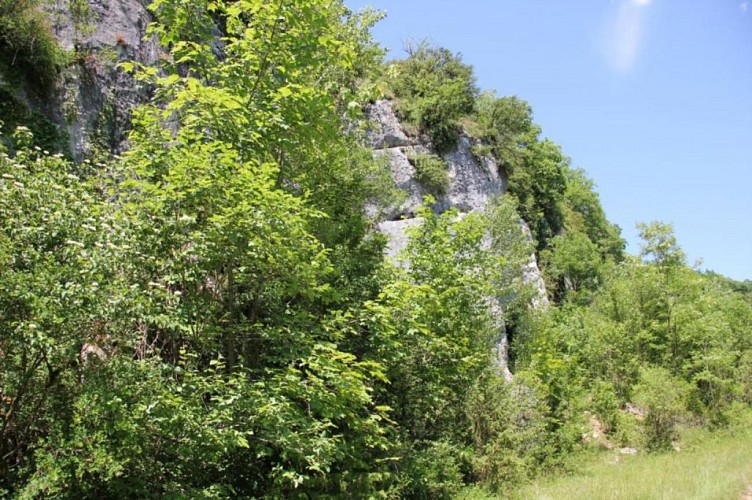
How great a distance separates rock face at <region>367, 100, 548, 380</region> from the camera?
2555 cm

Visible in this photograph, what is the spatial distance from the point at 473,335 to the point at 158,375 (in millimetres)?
8210

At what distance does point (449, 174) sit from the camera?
29.1 m

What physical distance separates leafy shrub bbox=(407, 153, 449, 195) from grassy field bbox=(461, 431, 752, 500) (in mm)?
15187

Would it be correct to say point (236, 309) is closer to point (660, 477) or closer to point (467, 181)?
point (660, 477)

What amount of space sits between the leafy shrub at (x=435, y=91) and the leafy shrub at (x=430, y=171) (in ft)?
8.28

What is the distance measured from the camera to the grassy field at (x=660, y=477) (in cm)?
1055

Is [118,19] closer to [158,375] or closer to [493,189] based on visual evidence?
[158,375]

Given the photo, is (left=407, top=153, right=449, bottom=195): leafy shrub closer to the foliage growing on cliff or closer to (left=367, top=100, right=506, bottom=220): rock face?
(left=367, top=100, right=506, bottom=220): rock face

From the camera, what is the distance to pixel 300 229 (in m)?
6.41

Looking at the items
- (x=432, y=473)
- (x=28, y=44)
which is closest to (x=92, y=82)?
(x=28, y=44)

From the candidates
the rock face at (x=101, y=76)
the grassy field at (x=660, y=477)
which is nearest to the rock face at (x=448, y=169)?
the rock face at (x=101, y=76)

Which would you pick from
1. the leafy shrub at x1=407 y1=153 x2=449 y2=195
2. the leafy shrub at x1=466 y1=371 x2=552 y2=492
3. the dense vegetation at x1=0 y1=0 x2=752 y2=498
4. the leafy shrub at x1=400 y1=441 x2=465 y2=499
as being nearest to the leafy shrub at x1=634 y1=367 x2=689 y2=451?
the leafy shrub at x1=466 y1=371 x2=552 y2=492

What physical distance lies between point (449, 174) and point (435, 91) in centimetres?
515

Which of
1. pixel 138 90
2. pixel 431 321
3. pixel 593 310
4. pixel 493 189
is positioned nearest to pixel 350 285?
pixel 431 321
